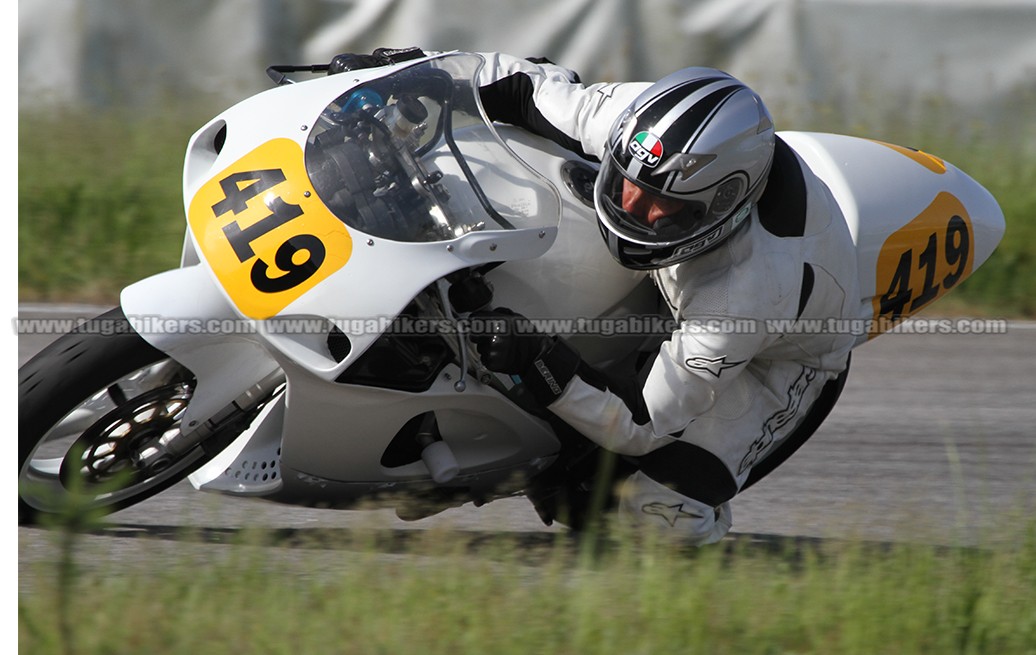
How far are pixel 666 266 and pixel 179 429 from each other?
4.45 feet

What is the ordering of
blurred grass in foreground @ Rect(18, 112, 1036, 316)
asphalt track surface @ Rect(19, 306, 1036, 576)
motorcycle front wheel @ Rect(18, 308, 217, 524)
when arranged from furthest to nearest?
blurred grass in foreground @ Rect(18, 112, 1036, 316) → asphalt track surface @ Rect(19, 306, 1036, 576) → motorcycle front wheel @ Rect(18, 308, 217, 524)

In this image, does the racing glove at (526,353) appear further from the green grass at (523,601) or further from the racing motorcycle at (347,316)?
the green grass at (523,601)

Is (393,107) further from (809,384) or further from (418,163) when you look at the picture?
(809,384)

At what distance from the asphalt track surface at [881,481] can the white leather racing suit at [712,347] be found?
378mm

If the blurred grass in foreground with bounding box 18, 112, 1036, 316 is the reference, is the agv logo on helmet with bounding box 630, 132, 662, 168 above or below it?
above

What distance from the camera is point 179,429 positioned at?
3.31m

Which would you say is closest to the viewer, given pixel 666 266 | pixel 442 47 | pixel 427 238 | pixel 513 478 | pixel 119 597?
pixel 119 597

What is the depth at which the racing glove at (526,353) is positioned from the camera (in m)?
3.15

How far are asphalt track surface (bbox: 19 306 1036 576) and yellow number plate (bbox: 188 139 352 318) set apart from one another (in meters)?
0.73

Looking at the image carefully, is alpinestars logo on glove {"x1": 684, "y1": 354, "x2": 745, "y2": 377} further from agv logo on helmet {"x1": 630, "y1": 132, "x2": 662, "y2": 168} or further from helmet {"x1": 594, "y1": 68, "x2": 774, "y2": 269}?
agv logo on helmet {"x1": 630, "y1": 132, "x2": 662, "y2": 168}

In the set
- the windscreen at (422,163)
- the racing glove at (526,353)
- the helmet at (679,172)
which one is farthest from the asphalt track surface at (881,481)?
the helmet at (679,172)

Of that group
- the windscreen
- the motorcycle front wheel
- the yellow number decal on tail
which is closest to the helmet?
the windscreen

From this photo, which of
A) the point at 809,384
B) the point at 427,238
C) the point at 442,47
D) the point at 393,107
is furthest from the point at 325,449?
the point at 442,47

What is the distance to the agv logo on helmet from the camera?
3.20 m
